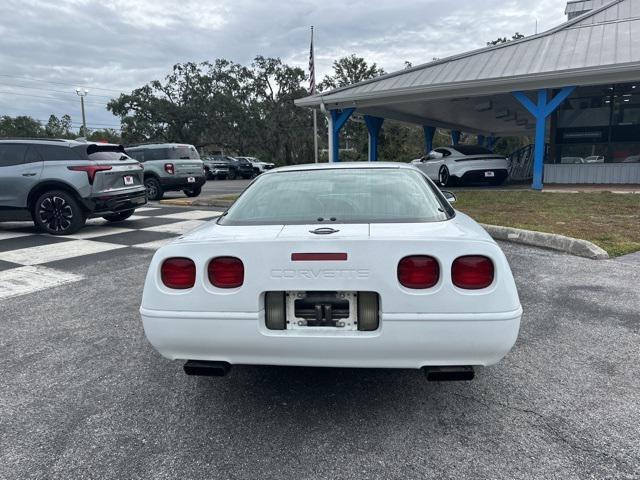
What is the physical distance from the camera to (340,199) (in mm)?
2883

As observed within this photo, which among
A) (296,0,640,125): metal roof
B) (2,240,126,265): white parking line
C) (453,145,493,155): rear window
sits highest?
(296,0,640,125): metal roof

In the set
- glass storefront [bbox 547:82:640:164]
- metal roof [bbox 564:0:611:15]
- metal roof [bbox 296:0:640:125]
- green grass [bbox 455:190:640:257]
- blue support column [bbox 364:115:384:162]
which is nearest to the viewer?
green grass [bbox 455:190:640:257]

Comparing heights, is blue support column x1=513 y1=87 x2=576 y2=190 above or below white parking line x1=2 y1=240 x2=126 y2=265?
above

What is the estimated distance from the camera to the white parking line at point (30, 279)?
16.0 feet

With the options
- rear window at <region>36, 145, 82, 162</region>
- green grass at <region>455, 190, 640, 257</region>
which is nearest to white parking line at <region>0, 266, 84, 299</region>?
rear window at <region>36, 145, 82, 162</region>

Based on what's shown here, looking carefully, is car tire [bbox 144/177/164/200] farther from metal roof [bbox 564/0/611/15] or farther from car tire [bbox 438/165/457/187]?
metal roof [bbox 564/0/611/15]

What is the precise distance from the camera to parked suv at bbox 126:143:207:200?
14.2 m

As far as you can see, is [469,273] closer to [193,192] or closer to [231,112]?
[193,192]

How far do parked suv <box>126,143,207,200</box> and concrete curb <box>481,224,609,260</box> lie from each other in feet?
33.2

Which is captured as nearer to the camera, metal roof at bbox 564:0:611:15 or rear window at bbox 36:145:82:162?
rear window at bbox 36:145:82:162

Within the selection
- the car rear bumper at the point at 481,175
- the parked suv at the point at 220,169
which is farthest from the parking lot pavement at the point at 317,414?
the parked suv at the point at 220,169

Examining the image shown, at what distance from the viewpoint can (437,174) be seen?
1605 cm

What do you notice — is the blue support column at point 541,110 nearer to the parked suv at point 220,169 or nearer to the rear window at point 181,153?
the rear window at point 181,153

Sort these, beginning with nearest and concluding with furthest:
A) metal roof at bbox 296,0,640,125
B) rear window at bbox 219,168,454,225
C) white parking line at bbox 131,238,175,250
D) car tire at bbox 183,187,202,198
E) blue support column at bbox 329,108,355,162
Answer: rear window at bbox 219,168,454,225, white parking line at bbox 131,238,175,250, metal roof at bbox 296,0,640,125, car tire at bbox 183,187,202,198, blue support column at bbox 329,108,355,162
